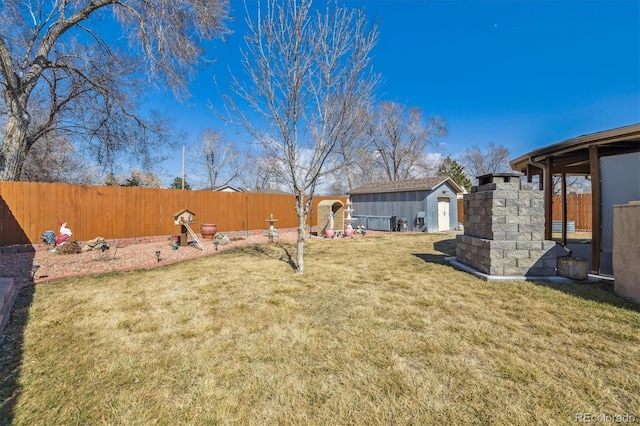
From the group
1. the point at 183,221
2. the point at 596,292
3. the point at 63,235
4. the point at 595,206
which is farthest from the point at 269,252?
the point at 595,206

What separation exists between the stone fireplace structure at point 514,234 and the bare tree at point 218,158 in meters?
29.9

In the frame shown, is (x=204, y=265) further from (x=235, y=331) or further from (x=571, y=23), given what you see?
(x=571, y=23)

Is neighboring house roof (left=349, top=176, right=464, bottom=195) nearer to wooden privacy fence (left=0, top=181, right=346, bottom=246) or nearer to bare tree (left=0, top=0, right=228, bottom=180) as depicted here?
wooden privacy fence (left=0, top=181, right=346, bottom=246)

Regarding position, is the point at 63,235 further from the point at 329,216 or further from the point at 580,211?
the point at 580,211

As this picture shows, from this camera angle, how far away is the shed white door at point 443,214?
15031 mm

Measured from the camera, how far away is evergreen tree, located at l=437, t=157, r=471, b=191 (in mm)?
22523

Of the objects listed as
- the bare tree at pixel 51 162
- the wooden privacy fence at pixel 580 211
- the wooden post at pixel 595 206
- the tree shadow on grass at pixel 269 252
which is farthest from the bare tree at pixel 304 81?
the wooden privacy fence at pixel 580 211

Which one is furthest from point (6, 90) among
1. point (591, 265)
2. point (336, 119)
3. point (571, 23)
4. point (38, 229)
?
point (571, 23)

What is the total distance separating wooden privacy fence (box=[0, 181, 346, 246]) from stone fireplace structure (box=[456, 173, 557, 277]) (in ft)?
33.1

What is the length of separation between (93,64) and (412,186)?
1519cm

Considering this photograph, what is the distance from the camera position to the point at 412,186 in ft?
50.6

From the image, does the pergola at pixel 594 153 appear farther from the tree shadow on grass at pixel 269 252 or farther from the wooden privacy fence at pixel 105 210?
the wooden privacy fence at pixel 105 210

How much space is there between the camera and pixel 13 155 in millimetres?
8047

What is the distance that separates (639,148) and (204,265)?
30.2 feet
